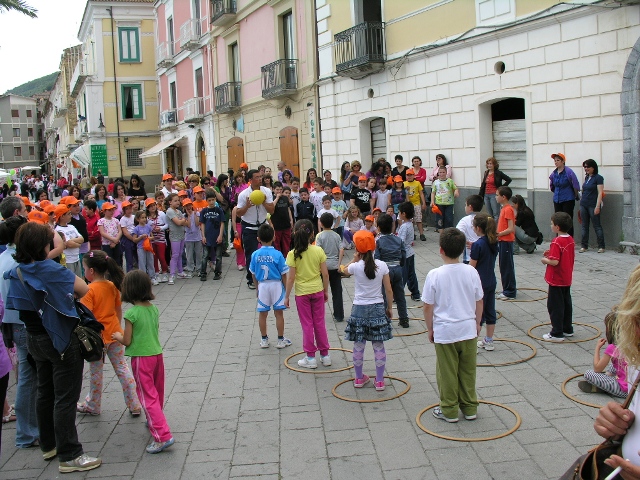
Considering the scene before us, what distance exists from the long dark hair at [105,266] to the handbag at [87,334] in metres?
0.64

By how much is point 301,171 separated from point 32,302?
17.6 meters

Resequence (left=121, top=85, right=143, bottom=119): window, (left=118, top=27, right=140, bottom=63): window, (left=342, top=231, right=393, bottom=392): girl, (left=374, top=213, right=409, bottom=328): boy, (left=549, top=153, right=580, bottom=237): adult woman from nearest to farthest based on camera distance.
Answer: (left=342, top=231, right=393, bottom=392): girl, (left=374, top=213, right=409, bottom=328): boy, (left=549, top=153, right=580, bottom=237): adult woman, (left=118, top=27, right=140, bottom=63): window, (left=121, top=85, right=143, bottom=119): window

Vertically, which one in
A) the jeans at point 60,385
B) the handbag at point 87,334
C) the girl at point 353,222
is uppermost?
the girl at point 353,222

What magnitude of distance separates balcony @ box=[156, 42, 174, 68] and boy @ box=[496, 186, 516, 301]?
28494mm

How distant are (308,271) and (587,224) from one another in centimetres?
711

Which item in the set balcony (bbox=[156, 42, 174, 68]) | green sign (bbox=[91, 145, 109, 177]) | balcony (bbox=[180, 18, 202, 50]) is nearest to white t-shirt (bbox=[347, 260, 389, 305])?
balcony (bbox=[180, 18, 202, 50])

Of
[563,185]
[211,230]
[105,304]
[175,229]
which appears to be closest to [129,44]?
[175,229]

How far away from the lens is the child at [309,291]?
6.77 metres

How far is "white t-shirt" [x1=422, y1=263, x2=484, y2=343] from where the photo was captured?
17.0 ft

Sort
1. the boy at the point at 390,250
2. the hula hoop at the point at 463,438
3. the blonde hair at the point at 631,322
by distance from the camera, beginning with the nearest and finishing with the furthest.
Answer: the blonde hair at the point at 631,322 → the hula hoop at the point at 463,438 → the boy at the point at 390,250

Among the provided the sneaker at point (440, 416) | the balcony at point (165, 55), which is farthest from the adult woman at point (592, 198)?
the balcony at point (165, 55)

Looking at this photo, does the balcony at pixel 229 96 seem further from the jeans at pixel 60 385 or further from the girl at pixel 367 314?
the jeans at pixel 60 385

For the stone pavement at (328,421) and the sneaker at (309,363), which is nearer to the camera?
the stone pavement at (328,421)

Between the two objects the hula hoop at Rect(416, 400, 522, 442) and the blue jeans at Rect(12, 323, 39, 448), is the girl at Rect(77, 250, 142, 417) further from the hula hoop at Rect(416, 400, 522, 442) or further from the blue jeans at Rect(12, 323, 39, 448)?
the hula hoop at Rect(416, 400, 522, 442)
